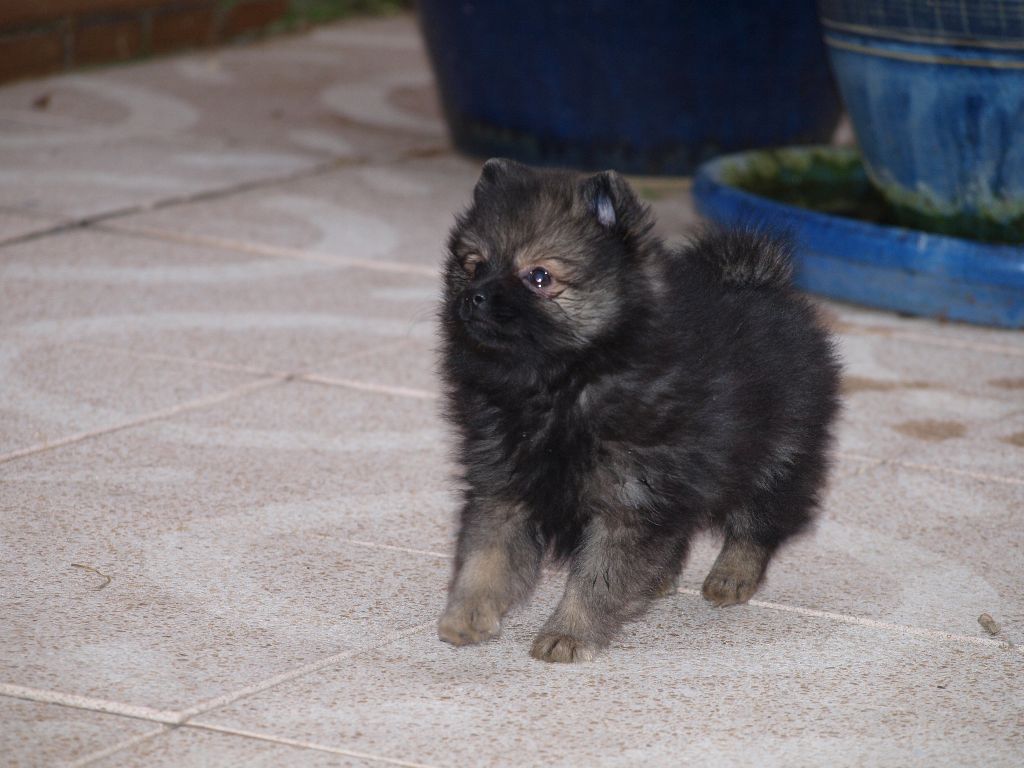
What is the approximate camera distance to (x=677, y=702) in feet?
10.5

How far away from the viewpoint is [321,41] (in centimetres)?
1267

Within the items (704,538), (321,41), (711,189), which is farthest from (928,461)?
(321,41)

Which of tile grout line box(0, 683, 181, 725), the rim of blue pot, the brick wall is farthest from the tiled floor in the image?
the brick wall

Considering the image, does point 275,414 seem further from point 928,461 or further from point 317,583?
point 928,461

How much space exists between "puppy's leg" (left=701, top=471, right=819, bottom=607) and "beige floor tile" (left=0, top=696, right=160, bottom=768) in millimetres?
1502

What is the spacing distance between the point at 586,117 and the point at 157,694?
5642mm

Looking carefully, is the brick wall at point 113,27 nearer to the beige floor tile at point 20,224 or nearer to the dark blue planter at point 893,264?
the beige floor tile at point 20,224

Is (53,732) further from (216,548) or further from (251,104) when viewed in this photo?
(251,104)

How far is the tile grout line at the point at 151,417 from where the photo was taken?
4390mm

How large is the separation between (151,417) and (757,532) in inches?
79.7

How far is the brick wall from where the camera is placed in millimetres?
9641

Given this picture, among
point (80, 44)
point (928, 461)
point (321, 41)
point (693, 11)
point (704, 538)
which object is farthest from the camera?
point (321, 41)

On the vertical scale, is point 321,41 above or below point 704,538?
below

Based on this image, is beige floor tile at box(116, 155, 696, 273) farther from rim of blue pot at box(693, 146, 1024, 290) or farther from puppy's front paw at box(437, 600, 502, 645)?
puppy's front paw at box(437, 600, 502, 645)
